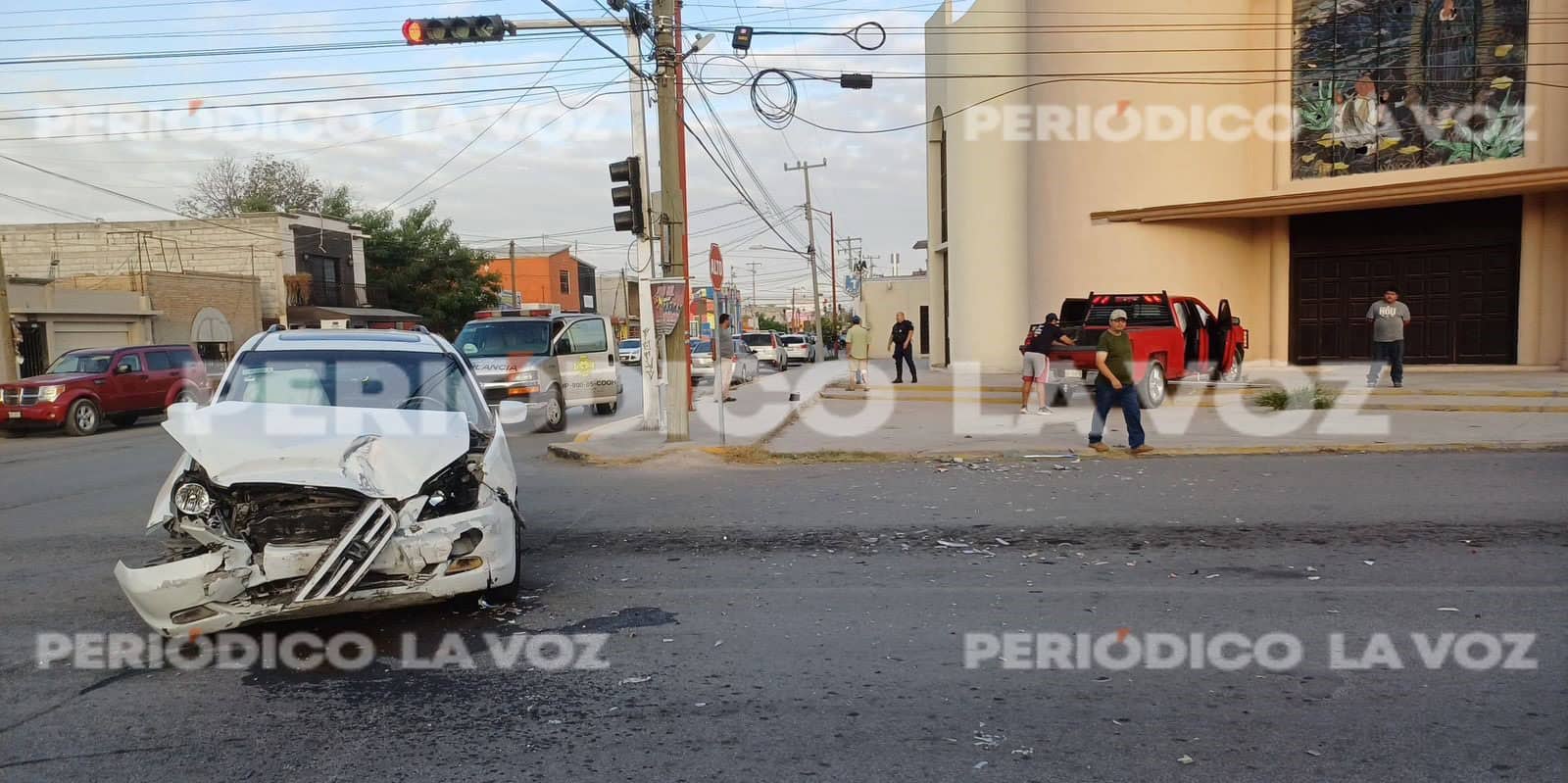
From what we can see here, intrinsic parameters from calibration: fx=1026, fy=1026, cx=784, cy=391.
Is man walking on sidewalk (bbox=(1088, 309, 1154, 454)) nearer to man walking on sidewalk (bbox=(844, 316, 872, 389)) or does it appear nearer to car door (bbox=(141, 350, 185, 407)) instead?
man walking on sidewalk (bbox=(844, 316, 872, 389))

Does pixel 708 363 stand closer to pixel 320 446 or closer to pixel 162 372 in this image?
pixel 162 372

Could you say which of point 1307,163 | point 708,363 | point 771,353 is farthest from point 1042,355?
point 771,353

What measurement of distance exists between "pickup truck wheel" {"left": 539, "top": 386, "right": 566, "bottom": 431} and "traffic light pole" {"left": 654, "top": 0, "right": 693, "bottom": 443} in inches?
135

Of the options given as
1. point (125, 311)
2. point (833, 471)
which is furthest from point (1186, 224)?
point (125, 311)

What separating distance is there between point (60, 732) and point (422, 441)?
2025mm

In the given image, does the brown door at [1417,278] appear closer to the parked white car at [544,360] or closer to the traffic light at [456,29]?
the parked white car at [544,360]

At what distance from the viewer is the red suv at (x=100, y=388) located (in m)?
18.1

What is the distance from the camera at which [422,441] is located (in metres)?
5.55

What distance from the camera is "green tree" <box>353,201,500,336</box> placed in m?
48.9

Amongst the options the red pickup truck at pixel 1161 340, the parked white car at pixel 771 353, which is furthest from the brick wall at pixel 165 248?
the red pickup truck at pixel 1161 340

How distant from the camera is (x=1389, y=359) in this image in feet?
53.2

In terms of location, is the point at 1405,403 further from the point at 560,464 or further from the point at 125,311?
the point at 125,311

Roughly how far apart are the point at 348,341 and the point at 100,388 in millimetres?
14952

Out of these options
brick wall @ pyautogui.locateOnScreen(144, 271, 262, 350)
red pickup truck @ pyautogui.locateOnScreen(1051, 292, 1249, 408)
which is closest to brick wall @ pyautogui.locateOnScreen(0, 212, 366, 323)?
brick wall @ pyautogui.locateOnScreen(144, 271, 262, 350)
